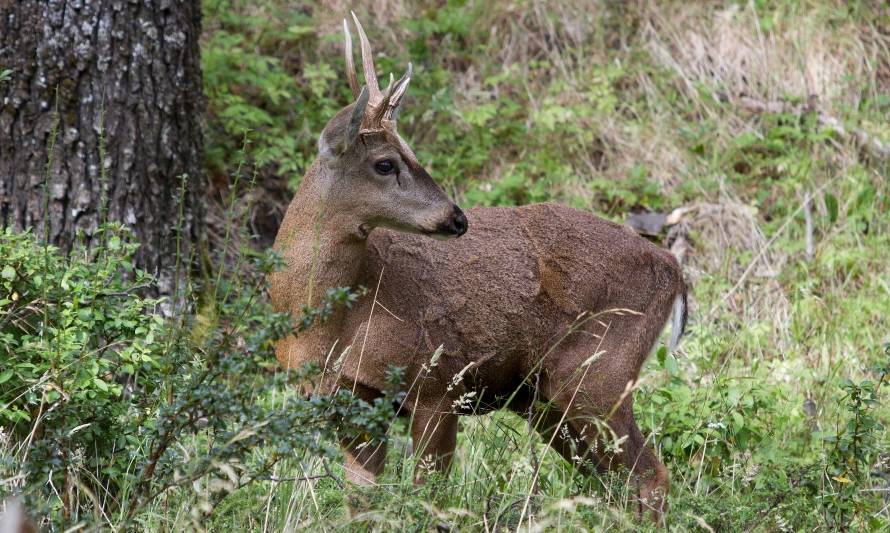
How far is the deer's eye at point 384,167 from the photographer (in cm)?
455

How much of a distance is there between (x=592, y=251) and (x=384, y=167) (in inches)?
40.1

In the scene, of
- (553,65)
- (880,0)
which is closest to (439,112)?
(553,65)

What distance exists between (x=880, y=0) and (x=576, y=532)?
6974 mm

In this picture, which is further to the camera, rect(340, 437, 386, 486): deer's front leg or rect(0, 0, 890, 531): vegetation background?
rect(340, 437, 386, 486): deer's front leg

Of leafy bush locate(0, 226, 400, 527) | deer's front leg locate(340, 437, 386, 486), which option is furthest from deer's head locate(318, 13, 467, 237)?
deer's front leg locate(340, 437, 386, 486)

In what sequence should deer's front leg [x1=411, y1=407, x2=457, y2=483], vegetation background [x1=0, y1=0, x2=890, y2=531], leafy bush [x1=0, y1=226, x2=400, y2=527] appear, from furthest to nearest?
deer's front leg [x1=411, y1=407, x2=457, y2=483] < vegetation background [x1=0, y1=0, x2=890, y2=531] < leafy bush [x1=0, y1=226, x2=400, y2=527]

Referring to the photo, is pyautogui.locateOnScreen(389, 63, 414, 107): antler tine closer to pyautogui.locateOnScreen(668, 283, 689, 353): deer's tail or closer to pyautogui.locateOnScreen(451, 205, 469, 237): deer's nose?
pyautogui.locateOnScreen(451, 205, 469, 237): deer's nose

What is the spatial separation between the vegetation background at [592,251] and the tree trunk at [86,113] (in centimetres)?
32

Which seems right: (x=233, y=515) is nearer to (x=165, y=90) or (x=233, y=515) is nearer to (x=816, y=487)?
(x=816, y=487)

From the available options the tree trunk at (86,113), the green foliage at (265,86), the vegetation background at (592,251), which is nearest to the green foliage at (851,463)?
the vegetation background at (592,251)

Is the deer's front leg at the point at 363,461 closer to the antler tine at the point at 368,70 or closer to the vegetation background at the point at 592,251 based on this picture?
the vegetation background at the point at 592,251

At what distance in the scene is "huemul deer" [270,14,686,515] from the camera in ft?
14.8

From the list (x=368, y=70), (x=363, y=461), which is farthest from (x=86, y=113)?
(x=363, y=461)

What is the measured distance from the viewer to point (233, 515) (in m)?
3.69
